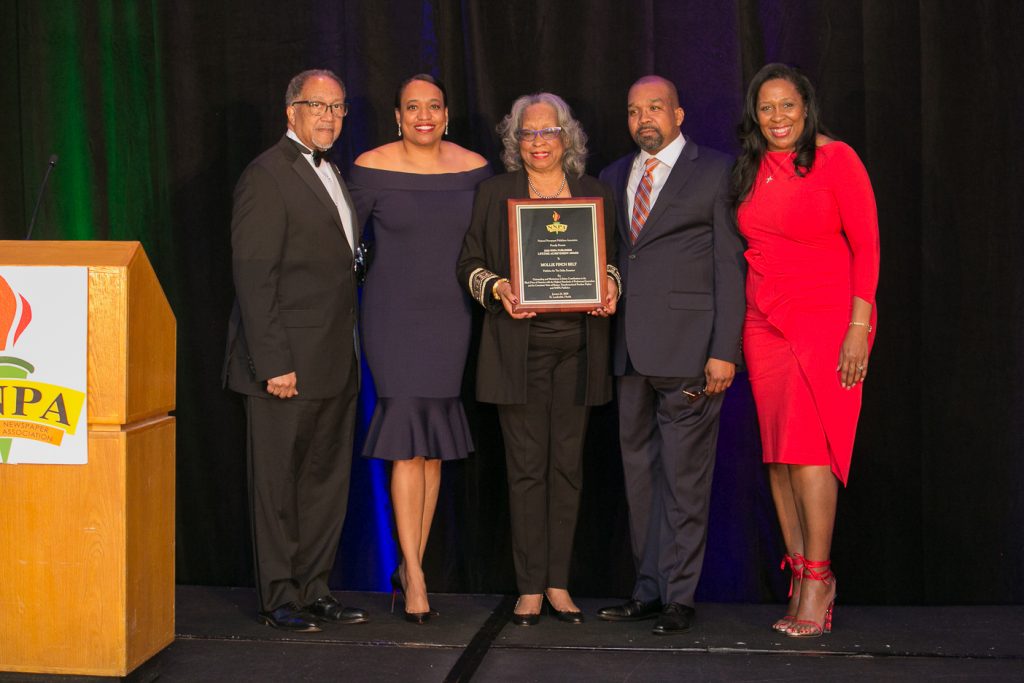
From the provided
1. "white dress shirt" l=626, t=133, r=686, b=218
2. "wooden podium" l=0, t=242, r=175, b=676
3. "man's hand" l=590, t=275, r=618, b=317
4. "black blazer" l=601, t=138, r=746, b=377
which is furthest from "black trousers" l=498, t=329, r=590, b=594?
"wooden podium" l=0, t=242, r=175, b=676

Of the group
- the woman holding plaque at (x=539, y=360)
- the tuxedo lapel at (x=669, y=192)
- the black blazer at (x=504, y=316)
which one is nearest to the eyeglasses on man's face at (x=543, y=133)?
the woman holding plaque at (x=539, y=360)

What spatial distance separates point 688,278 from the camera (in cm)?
365

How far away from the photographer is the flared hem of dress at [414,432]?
3.78 m

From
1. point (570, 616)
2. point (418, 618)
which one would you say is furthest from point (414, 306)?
point (570, 616)

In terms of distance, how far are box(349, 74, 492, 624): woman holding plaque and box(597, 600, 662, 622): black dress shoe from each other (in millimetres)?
620

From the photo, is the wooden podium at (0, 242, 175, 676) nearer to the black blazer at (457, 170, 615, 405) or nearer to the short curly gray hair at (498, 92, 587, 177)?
the black blazer at (457, 170, 615, 405)

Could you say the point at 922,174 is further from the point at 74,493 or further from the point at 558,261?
the point at 74,493

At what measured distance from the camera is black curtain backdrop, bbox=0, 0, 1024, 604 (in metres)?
4.10

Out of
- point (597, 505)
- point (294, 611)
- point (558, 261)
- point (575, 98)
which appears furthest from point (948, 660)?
point (575, 98)

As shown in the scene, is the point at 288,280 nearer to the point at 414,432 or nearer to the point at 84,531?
the point at 414,432

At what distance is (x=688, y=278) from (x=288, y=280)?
1280mm

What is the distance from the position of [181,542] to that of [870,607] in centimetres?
265

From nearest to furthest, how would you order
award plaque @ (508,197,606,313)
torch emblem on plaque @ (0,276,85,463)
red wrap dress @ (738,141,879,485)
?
torch emblem on plaque @ (0,276,85,463) → red wrap dress @ (738,141,879,485) → award plaque @ (508,197,606,313)

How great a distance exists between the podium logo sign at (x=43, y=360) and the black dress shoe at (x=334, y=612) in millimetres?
1210
